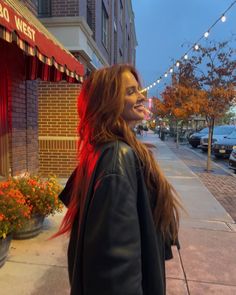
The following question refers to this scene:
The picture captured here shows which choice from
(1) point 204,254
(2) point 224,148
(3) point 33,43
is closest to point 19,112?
(3) point 33,43

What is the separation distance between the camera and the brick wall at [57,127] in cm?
830

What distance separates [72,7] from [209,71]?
5.16 meters

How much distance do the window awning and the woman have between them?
223 cm

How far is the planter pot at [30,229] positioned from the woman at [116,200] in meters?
2.50

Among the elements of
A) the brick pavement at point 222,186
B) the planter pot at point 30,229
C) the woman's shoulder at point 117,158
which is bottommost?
the brick pavement at point 222,186

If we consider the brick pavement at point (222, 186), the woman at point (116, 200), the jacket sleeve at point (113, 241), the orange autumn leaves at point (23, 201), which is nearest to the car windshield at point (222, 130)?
the brick pavement at point (222, 186)

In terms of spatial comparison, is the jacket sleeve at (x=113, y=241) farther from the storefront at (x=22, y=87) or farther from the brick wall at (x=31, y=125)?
the brick wall at (x=31, y=125)

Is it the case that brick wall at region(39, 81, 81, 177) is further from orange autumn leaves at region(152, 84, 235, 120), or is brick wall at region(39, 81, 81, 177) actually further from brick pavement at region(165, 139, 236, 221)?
orange autumn leaves at region(152, 84, 235, 120)

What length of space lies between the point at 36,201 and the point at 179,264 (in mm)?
1870

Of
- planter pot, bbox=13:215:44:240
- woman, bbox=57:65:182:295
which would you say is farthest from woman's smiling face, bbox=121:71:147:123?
planter pot, bbox=13:215:44:240

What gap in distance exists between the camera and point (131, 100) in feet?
4.84

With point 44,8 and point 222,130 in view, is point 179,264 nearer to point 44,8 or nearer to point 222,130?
point 44,8

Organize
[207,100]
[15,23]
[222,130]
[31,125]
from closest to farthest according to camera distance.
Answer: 1. [15,23]
2. [31,125]
3. [207,100]
4. [222,130]

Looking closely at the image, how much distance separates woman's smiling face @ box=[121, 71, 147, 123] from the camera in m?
1.46
